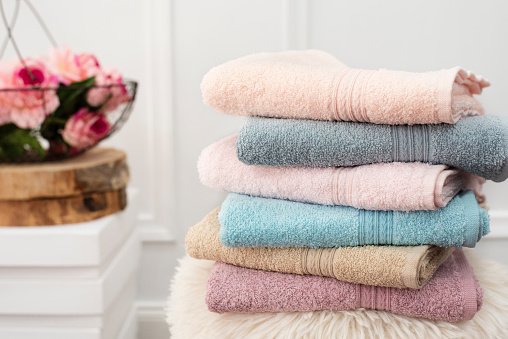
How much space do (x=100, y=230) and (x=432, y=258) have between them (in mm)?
544

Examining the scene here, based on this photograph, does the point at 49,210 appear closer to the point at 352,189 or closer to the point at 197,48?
the point at 197,48

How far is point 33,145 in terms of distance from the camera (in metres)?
0.89

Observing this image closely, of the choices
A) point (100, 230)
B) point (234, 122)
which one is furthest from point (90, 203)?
point (234, 122)

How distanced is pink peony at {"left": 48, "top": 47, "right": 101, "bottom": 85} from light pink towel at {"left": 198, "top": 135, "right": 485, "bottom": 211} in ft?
1.37

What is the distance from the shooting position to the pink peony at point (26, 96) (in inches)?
33.3

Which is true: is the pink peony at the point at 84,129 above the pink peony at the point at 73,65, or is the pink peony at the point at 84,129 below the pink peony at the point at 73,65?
below

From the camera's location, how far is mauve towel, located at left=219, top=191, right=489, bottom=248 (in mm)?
519

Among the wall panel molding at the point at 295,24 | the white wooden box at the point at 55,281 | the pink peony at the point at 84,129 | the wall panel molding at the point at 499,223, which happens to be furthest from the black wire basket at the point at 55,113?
the wall panel molding at the point at 499,223

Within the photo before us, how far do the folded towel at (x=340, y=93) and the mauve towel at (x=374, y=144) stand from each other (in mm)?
14

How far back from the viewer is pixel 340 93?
1.70ft

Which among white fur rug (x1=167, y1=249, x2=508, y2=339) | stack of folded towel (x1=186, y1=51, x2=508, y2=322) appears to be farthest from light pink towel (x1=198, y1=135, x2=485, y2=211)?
white fur rug (x1=167, y1=249, x2=508, y2=339)

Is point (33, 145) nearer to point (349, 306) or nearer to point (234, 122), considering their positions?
point (234, 122)

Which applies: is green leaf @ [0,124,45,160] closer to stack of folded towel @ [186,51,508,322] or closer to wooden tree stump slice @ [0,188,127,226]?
wooden tree stump slice @ [0,188,127,226]

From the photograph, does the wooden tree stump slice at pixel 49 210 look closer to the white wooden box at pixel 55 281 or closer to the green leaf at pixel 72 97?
the white wooden box at pixel 55 281
